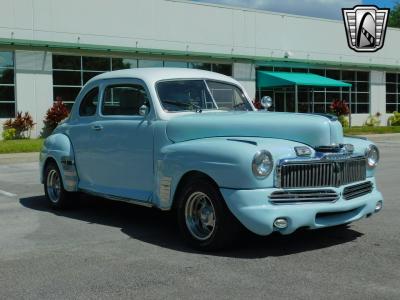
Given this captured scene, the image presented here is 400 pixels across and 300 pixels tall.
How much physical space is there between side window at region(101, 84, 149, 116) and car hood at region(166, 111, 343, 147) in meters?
0.74

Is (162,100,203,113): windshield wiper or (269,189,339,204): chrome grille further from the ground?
(162,100,203,113): windshield wiper

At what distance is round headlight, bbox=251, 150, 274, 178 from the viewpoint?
18.3ft

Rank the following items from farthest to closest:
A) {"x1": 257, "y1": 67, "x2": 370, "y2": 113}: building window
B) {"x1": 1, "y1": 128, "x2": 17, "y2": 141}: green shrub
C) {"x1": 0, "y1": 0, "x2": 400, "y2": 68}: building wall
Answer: {"x1": 257, "y1": 67, "x2": 370, "y2": 113}: building window → {"x1": 0, "y1": 0, "x2": 400, "y2": 68}: building wall → {"x1": 1, "y1": 128, "x2": 17, "y2": 141}: green shrub

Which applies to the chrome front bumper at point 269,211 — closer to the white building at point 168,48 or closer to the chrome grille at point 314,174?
the chrome grille at point 314,174

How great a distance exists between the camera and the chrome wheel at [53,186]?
8758 mm

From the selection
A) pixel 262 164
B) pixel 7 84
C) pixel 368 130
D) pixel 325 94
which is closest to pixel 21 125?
pixel 7 84

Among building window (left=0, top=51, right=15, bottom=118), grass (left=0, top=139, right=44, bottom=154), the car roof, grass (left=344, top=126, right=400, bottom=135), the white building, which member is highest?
the white building

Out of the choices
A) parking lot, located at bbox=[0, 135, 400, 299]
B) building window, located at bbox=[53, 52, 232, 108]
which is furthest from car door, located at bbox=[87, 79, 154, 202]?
building window, located at bbox=[53, 52, 232, 108]

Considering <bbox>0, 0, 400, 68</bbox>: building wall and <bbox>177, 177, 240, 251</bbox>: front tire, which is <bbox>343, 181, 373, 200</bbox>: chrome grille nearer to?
<bbox>177, 177, 240, 251</bbox>: front tire

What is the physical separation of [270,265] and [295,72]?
101 feet

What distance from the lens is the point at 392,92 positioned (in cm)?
4116

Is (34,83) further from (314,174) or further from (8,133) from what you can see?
(314,174)

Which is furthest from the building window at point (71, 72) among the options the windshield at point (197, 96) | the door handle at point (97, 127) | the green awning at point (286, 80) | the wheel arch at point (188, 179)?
the wheel arch at point (188, 179)

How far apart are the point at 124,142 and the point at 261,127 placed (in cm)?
192
